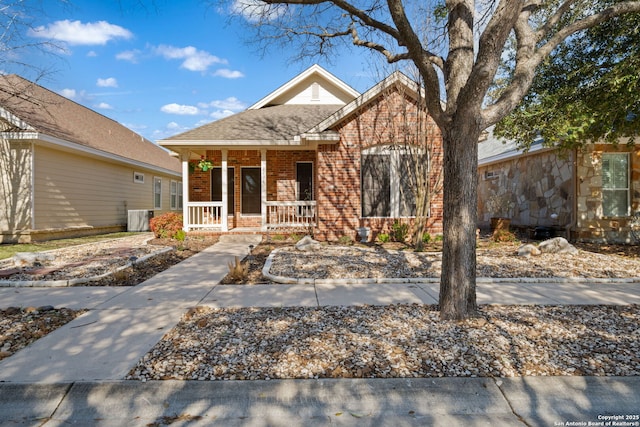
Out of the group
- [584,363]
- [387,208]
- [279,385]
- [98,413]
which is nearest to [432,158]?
[387,208]

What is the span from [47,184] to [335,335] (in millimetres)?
11895

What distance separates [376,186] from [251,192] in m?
4.86

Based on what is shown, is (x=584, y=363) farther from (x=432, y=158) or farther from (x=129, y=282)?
(x=432, y=158)

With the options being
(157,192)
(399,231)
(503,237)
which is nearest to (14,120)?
(157,192)

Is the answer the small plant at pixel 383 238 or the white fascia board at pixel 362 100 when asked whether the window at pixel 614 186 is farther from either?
the small plant at pixel 383 238

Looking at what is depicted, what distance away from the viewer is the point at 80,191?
12734 millimetres

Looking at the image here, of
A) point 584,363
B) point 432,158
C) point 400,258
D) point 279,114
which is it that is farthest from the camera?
point 279,114

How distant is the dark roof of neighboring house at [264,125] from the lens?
440 inches

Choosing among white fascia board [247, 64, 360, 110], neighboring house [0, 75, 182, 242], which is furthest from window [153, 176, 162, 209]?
white fascia board [247, 64, 360, 110]

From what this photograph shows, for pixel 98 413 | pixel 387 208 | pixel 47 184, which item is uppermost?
pixel 47 184

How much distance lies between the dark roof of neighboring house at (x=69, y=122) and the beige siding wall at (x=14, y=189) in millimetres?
801

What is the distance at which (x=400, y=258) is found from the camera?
773cm

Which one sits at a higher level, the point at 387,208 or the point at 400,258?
the point at 387,208

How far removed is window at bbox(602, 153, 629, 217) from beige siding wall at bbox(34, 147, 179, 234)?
1701cm
